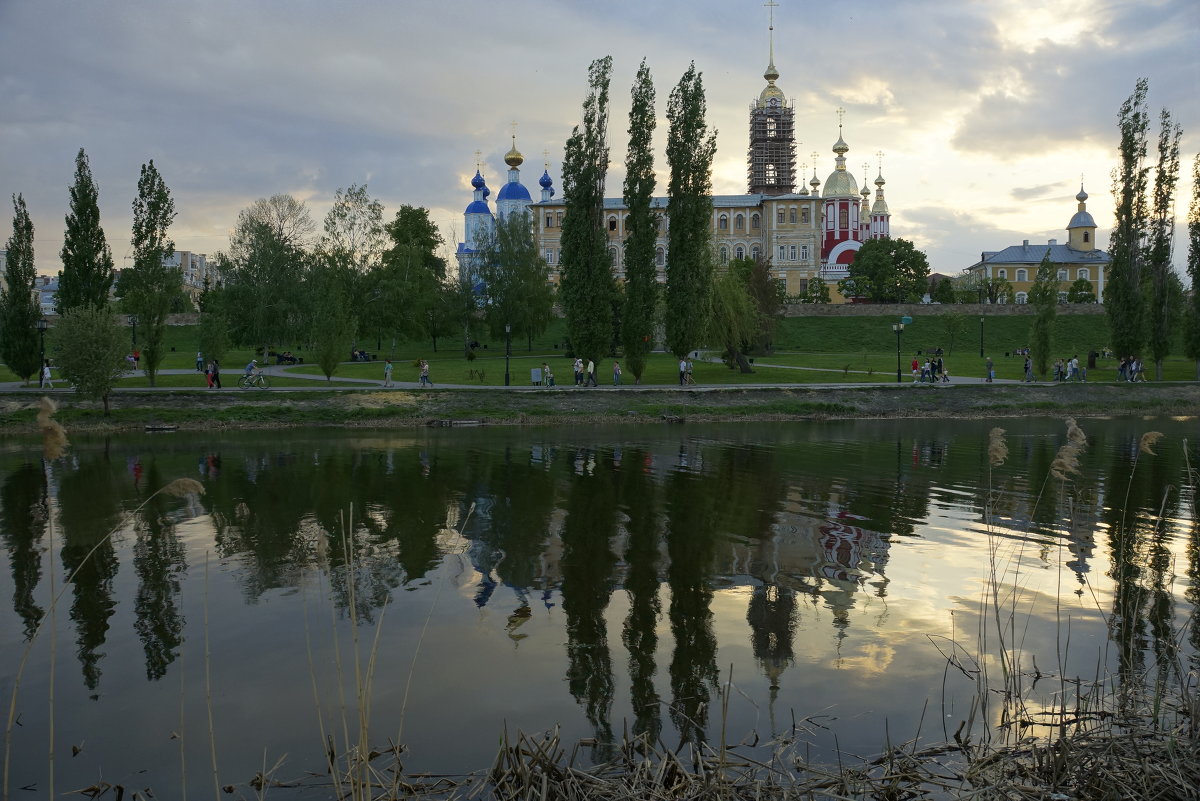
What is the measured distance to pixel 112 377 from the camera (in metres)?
29.6

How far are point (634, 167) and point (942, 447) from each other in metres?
20.5

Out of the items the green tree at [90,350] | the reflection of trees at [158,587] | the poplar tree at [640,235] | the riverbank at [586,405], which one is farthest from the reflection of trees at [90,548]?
the poplar tree at [640,235]

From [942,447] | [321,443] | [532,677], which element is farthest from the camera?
[321,443]

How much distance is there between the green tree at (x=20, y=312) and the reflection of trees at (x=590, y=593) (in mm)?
29242

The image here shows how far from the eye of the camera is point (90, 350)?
28.7 m

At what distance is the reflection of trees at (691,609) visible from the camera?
6695 millimetres

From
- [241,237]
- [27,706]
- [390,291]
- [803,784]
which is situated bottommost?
[27,706]

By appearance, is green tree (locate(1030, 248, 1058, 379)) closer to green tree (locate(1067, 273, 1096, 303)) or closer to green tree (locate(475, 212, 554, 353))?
green tree (locate(475, 212, 554, 353))

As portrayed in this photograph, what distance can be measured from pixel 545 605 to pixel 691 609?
5.17 ft

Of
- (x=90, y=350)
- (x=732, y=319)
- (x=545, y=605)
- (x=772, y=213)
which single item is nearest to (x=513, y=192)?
(x=772, y=213)

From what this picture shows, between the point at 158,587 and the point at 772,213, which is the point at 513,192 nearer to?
the point at 772,213

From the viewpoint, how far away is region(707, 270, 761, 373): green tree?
4244 cm

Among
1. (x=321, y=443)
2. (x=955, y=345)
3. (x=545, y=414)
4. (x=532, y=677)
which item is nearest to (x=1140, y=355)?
(x=955, y=345)

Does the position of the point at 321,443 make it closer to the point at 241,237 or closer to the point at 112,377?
the point at 112,377
